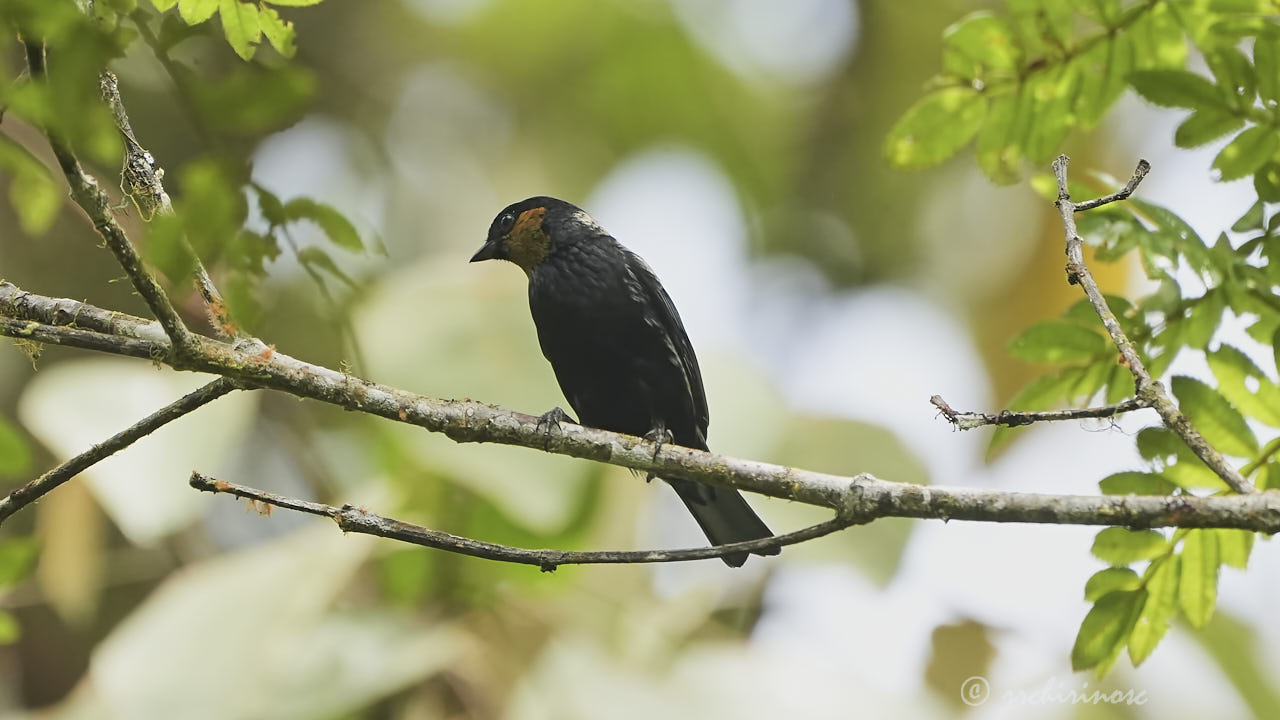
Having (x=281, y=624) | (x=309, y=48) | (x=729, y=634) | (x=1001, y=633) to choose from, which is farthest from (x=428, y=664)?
(x=309, y=48)

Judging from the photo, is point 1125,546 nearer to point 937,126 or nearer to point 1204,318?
point 1204,318

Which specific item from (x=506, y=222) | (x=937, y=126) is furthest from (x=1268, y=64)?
(x=506, y=222)

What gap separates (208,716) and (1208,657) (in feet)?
13.8

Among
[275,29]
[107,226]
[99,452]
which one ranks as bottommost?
[99,452]

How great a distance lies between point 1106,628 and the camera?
2.27m

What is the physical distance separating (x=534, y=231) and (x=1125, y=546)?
2.68m

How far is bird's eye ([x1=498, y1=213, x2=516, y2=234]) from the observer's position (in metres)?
4.39

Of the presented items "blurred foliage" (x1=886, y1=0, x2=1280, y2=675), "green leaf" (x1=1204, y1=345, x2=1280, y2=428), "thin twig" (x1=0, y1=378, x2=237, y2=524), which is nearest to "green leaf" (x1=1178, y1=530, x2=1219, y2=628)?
"blurred foliage" (x1=886, y1=0, x2=1280, y2=675)

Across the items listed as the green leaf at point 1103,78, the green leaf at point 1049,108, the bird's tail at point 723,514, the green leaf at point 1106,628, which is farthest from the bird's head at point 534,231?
the green leaf at point 1106,628

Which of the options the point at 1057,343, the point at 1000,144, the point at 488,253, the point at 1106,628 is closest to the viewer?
the point at 1106,628

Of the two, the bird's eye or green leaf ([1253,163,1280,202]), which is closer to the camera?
green leaf ([1253,163,1280,202])

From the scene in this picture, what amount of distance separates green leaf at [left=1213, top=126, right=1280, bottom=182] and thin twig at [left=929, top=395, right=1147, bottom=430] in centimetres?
78

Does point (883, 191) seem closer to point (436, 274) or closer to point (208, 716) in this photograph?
point (436, 274)

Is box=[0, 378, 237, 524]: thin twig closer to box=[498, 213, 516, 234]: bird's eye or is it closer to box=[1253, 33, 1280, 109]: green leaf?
box=[498, 213, 516, 234]: bird's eye
